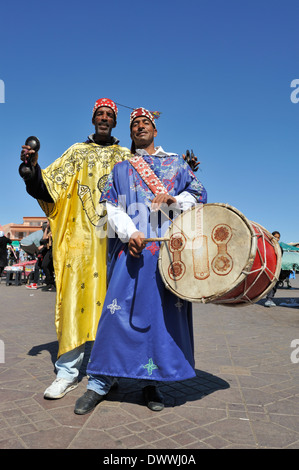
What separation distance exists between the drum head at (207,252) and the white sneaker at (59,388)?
3.85 feet

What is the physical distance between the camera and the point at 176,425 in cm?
225

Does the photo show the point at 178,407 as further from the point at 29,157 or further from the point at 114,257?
the point at 29,157

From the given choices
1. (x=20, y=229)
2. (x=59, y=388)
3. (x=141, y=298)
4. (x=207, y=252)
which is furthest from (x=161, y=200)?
(x=20, y=229)

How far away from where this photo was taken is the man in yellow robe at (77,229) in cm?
289

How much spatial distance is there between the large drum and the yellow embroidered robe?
0.76 metres

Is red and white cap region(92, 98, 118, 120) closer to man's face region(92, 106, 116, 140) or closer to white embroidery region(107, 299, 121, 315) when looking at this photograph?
man's face region(92, 106, 116, 140)

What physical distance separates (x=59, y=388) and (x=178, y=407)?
89 cm

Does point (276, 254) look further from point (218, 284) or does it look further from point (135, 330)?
point (135, 330)

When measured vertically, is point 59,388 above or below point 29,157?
below

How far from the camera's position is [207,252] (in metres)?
2.35

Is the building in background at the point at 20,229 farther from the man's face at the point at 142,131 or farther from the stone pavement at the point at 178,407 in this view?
the man's face at the point at 142,131

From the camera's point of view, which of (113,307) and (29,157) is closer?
(113,307)

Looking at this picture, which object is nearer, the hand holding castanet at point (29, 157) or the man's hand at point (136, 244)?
the man's hand at point (136, 244)

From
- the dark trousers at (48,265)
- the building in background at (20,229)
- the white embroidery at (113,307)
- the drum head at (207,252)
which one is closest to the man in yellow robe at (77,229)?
the white embroidery at (113,307)
